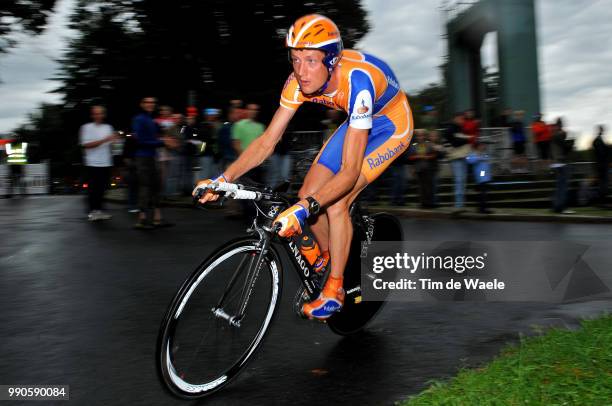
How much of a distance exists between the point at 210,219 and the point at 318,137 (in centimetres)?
782

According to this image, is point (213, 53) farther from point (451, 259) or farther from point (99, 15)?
point (451, 259)

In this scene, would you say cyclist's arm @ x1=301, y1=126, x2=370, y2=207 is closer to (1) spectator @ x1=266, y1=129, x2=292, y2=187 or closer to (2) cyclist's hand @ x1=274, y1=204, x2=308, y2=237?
(2) cyclist's hand @ x1=274, y1=204, x2=308, y2=237

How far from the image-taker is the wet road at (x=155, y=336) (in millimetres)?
4004

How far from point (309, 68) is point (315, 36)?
201 mm

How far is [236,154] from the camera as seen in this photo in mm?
12836

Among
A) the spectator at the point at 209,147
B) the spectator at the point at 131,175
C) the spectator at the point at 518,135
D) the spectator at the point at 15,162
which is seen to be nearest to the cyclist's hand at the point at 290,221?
the spectator at the point at 131,175

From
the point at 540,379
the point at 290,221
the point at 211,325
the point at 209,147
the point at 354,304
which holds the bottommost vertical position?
the point at 540,379

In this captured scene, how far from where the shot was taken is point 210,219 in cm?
1333

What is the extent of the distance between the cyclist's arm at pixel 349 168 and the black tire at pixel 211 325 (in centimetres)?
48

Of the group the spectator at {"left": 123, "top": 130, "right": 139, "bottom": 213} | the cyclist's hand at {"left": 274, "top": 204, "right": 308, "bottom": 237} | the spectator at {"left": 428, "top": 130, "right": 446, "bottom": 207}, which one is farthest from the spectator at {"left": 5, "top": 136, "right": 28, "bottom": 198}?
the cyclist's hand at {"left": 274, "top": 204, "right": 308, "bottom": 237}

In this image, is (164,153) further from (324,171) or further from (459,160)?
(324,171)

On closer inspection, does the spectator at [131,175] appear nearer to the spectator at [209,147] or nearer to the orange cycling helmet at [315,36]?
the spectator at [209,147]

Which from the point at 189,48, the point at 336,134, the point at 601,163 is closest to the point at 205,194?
the point at 336,134

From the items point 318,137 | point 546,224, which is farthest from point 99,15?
point 546,224
